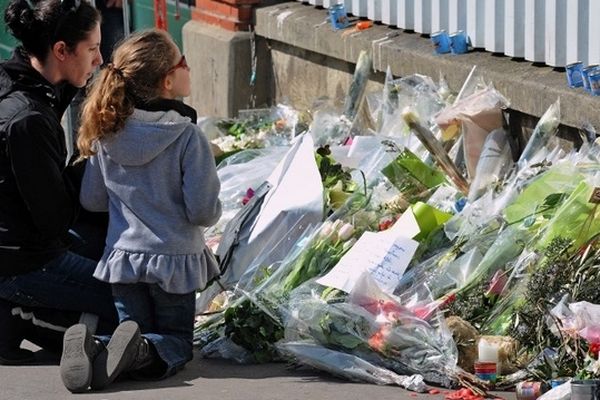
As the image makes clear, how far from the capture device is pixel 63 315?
5.53 metres

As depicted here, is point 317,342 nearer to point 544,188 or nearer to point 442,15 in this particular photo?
point 544,188

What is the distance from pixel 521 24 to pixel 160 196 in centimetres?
213

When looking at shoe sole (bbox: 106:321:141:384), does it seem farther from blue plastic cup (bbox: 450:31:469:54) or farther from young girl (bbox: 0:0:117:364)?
blue plastic cup (bbox: 450:31:469:54)

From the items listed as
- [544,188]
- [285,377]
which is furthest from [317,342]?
[544,188]

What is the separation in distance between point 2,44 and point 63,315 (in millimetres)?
5357

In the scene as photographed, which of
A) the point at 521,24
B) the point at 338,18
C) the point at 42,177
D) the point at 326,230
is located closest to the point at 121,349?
the point at 42,177

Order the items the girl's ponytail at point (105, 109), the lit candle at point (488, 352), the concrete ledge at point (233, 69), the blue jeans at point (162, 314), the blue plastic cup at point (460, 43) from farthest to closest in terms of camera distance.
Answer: the concrete ledge at point (233, 69) → the blue plastic cup at point (460, 43) → the blue jeans at point (162, 314) → the girl's ponytail at point (105, 109) → the lit candle at point (488, 352)

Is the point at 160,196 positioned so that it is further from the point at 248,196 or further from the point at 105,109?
the point at 248,196

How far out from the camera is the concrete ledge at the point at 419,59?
19.9 feet

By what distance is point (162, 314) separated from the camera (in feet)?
17.4

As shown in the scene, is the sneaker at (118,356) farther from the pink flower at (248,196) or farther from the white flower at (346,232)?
the pink flower at (248,196)

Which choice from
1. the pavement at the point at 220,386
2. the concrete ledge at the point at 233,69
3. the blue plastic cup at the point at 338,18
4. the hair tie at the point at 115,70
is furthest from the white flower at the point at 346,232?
the concrete ledge at the point at 233,69

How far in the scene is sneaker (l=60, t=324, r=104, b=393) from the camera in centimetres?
500

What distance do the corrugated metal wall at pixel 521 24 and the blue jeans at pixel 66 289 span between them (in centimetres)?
217
